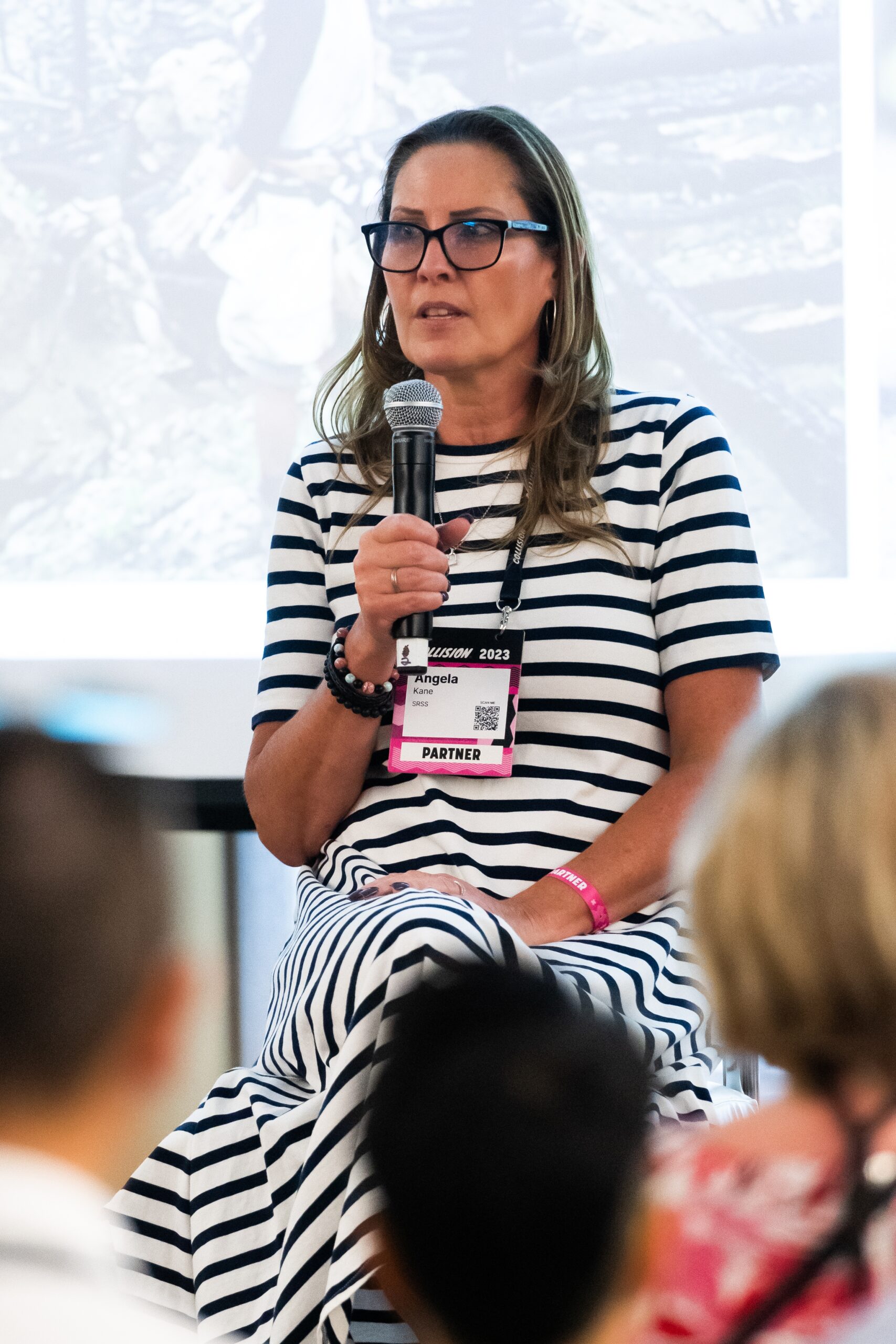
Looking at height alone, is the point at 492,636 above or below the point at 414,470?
below

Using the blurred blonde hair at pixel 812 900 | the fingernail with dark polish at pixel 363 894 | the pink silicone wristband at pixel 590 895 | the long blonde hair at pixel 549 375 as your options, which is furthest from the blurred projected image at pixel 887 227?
the blurred blonde hair at pixel 812 900

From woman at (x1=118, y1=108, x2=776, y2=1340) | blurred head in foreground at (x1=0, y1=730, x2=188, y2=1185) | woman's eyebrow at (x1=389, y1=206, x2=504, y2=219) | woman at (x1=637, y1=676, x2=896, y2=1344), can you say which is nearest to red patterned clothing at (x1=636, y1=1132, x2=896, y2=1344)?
woman at (x1=637, y1=676, x2=896, y2=1344)

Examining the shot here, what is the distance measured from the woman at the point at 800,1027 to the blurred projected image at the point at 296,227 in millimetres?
2225

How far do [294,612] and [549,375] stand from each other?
1.45 ft

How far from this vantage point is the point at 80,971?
642 millimetres

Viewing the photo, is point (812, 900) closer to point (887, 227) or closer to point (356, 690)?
point (356, 690)

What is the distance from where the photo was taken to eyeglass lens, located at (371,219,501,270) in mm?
1663

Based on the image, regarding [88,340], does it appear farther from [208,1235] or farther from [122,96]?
[208,1235]

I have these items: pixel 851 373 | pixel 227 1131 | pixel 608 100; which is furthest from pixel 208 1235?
pixel 608 100

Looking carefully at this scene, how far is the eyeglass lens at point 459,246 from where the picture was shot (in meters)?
1.66

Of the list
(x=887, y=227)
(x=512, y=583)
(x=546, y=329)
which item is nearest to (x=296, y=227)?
(x=887, y=227)

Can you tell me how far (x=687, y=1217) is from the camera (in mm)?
729

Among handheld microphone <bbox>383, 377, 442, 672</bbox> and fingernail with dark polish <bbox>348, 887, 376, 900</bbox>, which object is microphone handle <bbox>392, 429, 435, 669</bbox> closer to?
handheld microphone <bbox>383, 377, 442, 672</bbox>

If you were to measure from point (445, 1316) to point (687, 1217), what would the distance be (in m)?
0.25
